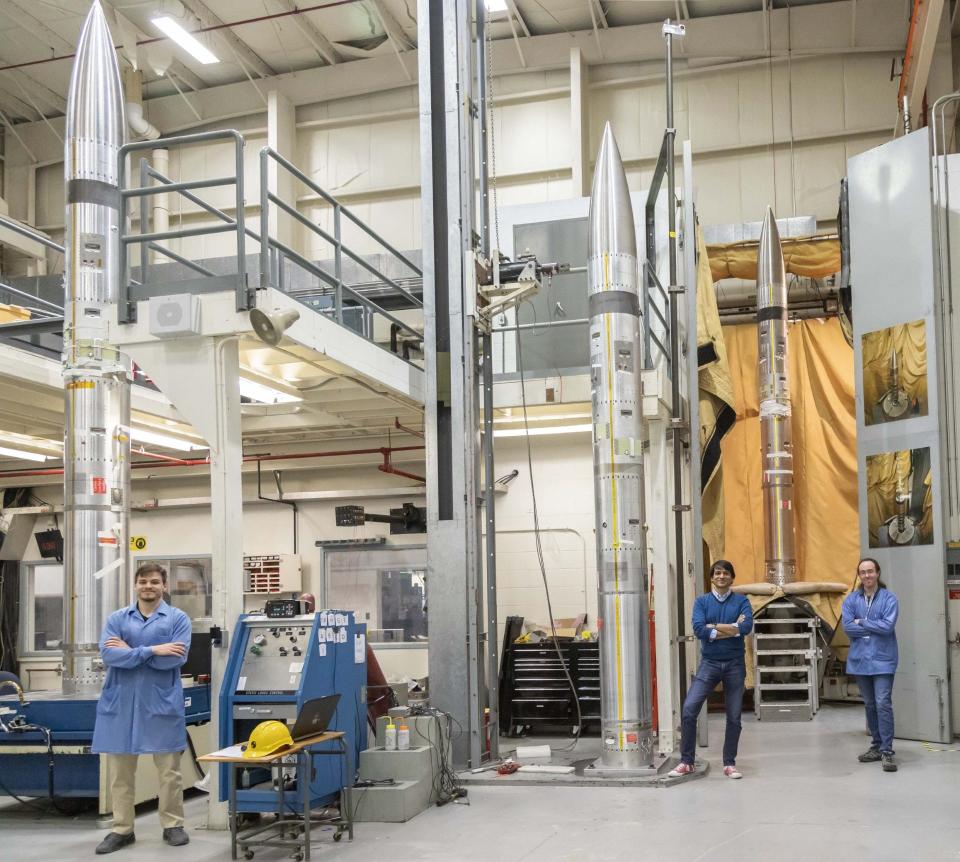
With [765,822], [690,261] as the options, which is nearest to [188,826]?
[765,822]

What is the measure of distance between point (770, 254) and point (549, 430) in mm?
3788

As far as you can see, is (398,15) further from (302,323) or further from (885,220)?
(302,323)

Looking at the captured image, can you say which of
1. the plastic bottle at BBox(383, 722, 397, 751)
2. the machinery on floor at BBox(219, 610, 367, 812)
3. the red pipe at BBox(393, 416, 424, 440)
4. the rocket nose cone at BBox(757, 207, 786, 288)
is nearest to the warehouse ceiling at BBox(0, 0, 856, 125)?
the rocket nose cone at BBox(757, 207, 786, 288)

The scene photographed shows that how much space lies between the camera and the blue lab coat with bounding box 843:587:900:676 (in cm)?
923

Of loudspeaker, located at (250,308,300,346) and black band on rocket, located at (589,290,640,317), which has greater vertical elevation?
black band on rocket, located at (589,290,640,317)

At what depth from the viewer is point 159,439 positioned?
520 inches

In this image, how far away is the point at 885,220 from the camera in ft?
37.1

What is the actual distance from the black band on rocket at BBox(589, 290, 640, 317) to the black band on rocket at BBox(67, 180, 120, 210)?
403 cm

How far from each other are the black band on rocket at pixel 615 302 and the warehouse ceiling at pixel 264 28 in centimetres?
786

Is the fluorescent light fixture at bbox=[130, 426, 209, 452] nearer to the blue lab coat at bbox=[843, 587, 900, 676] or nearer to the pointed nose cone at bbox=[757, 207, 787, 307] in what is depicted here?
the pointed nose cone at bbox=[757, 207, 787, 307]

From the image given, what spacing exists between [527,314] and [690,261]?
255 centimetres

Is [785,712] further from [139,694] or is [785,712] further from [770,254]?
[139,694]

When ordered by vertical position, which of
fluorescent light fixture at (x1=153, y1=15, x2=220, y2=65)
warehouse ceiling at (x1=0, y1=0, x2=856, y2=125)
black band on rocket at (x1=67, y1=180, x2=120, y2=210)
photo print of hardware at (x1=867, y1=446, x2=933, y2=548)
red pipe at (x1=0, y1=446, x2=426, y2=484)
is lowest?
photo print of hardware at (x1=867, y1=446, x2=933, y2=548)

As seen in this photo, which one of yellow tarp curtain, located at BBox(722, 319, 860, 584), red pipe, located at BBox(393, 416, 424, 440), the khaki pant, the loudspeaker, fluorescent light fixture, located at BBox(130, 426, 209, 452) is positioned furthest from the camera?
yellow tarp curtain, located at BBox(722, 319, 860, 584)
